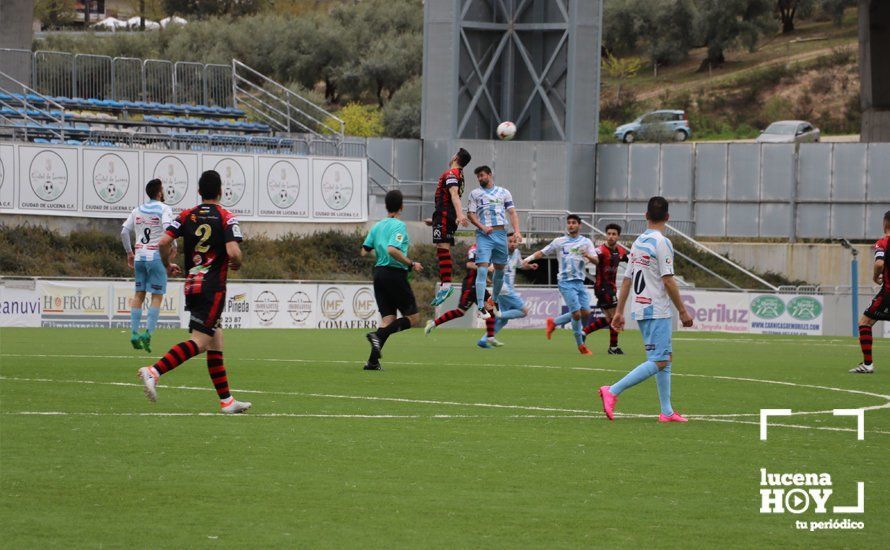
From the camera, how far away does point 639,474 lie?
30.0 ft

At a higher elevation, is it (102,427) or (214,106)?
(214,106)

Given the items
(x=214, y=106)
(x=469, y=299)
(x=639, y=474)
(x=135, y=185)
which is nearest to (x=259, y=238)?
(x=135, y=185)

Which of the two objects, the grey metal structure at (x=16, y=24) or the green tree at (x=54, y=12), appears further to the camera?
the green tree at (x=54, y=12)

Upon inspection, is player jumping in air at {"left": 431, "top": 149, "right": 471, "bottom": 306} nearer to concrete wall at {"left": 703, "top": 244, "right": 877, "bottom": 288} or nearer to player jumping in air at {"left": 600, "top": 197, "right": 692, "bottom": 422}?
player jumping in air at {"left": 600, "top": 197, "right": 692, "bottom": 422}

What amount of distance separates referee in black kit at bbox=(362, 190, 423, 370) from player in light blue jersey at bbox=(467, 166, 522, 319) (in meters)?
3.68

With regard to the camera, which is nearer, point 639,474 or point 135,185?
point 639,474

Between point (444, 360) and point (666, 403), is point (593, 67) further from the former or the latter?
point (666, 403)

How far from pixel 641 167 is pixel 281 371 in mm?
40105

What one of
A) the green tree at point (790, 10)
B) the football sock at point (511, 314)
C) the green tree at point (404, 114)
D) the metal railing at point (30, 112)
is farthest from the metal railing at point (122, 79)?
the green tree at point (790, 10)

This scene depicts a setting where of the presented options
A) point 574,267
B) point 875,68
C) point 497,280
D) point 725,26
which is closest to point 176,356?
point 497,280

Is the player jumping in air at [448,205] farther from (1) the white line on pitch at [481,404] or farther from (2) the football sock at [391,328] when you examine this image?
(1) the white line on pitch at [481,404]

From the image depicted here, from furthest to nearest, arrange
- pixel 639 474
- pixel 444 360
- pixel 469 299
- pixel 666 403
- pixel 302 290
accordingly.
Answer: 1. pixel 302 290
2. pixel 469 299
3. pixel 444 360
4. pixel 666 403
5. pixel 639 474

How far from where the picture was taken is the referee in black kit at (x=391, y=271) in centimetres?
1647

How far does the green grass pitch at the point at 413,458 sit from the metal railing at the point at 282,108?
28.7 metres
